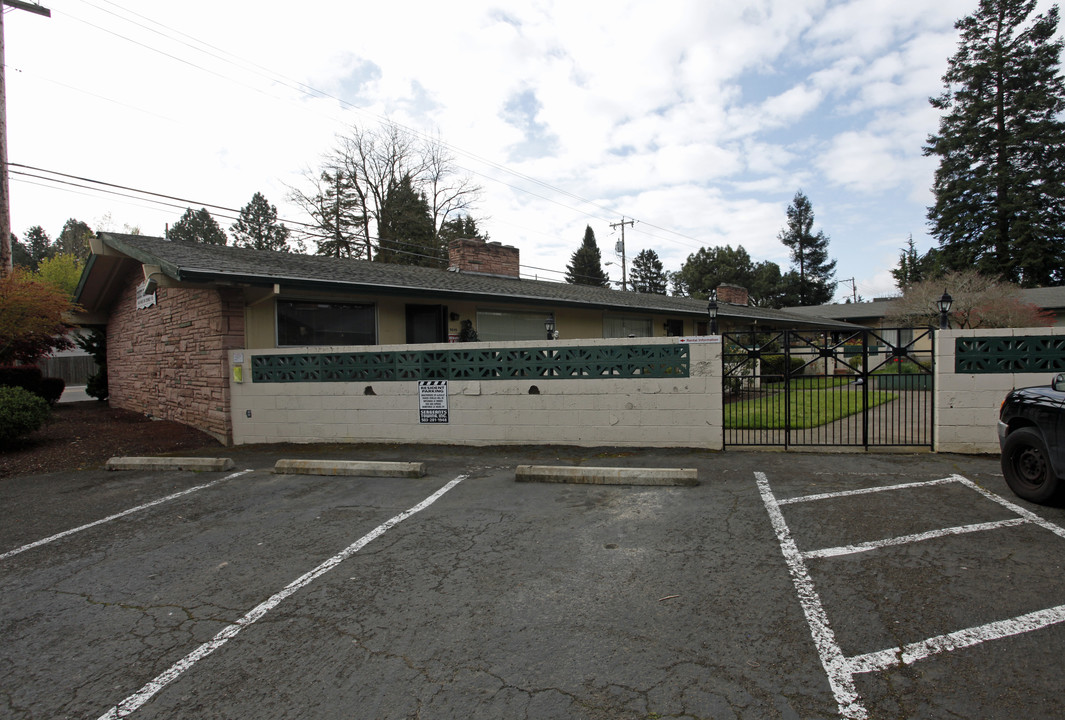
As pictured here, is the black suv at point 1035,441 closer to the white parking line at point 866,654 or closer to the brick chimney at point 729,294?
the white parking line at point 866,654

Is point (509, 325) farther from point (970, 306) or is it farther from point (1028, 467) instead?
point (970, 306)

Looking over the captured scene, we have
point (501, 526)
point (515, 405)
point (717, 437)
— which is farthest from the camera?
point (515, 405)

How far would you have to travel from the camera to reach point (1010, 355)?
7254 millimetres

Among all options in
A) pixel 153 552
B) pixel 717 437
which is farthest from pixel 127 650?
pixel 717 437

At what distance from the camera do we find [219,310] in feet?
32.2

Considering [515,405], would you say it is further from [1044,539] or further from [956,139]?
[956,139]

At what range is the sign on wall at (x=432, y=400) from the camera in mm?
9078

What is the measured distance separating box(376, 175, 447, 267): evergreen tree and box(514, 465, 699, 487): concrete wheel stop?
30.2m

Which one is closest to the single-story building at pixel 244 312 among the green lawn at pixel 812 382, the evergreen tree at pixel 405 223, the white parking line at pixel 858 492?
the green lawn at pixel 812 382

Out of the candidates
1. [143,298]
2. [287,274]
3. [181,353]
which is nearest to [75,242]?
[143,298]

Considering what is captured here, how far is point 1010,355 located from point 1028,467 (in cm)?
276

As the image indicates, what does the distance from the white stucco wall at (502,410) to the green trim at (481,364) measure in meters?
0.10

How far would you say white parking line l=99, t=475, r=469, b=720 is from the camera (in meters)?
2.65

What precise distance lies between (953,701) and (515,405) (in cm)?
675
